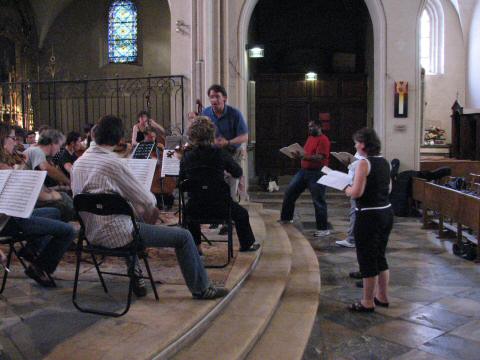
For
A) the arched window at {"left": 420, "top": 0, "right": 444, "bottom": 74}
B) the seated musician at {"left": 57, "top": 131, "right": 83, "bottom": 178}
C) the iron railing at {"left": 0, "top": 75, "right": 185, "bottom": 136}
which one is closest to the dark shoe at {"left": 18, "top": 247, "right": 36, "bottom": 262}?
the seated musician at {"left": 57, "top": 131, "right": 83, "bottom": 178}

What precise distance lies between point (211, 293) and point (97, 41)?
12.9 m

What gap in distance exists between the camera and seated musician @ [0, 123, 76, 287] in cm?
374

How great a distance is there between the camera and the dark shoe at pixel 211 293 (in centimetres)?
369

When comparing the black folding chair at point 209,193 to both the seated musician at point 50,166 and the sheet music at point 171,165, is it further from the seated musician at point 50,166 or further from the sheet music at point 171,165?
the sheet music at point 171,165

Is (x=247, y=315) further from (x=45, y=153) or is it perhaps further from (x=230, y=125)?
(x=45, y=153)

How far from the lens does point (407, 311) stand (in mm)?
4371

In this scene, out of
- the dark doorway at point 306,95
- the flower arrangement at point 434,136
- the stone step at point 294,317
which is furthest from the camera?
the flower arrangement at point 434,136

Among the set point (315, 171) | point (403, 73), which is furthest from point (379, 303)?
point (403, 73)

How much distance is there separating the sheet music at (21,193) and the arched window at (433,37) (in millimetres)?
16124

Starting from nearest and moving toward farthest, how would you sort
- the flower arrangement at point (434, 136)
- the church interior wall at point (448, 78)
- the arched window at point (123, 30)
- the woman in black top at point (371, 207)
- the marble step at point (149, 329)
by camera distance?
the marble step at point (149, 329)
the woman in black top at point (371, 207)
the arched window at point (123, 30)
the flower arrangement at point (434, 136)
the church interior wall at point (448, 78)

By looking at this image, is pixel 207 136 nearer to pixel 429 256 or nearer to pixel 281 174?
pixel 429 256

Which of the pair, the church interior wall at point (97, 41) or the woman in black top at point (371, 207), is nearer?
the woman in black top at point (371, 207)

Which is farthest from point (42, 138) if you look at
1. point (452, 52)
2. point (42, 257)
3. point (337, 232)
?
point (452, 52)

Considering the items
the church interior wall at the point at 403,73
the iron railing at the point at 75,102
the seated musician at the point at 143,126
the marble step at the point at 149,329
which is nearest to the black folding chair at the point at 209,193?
the marble step at the point at 149,329
